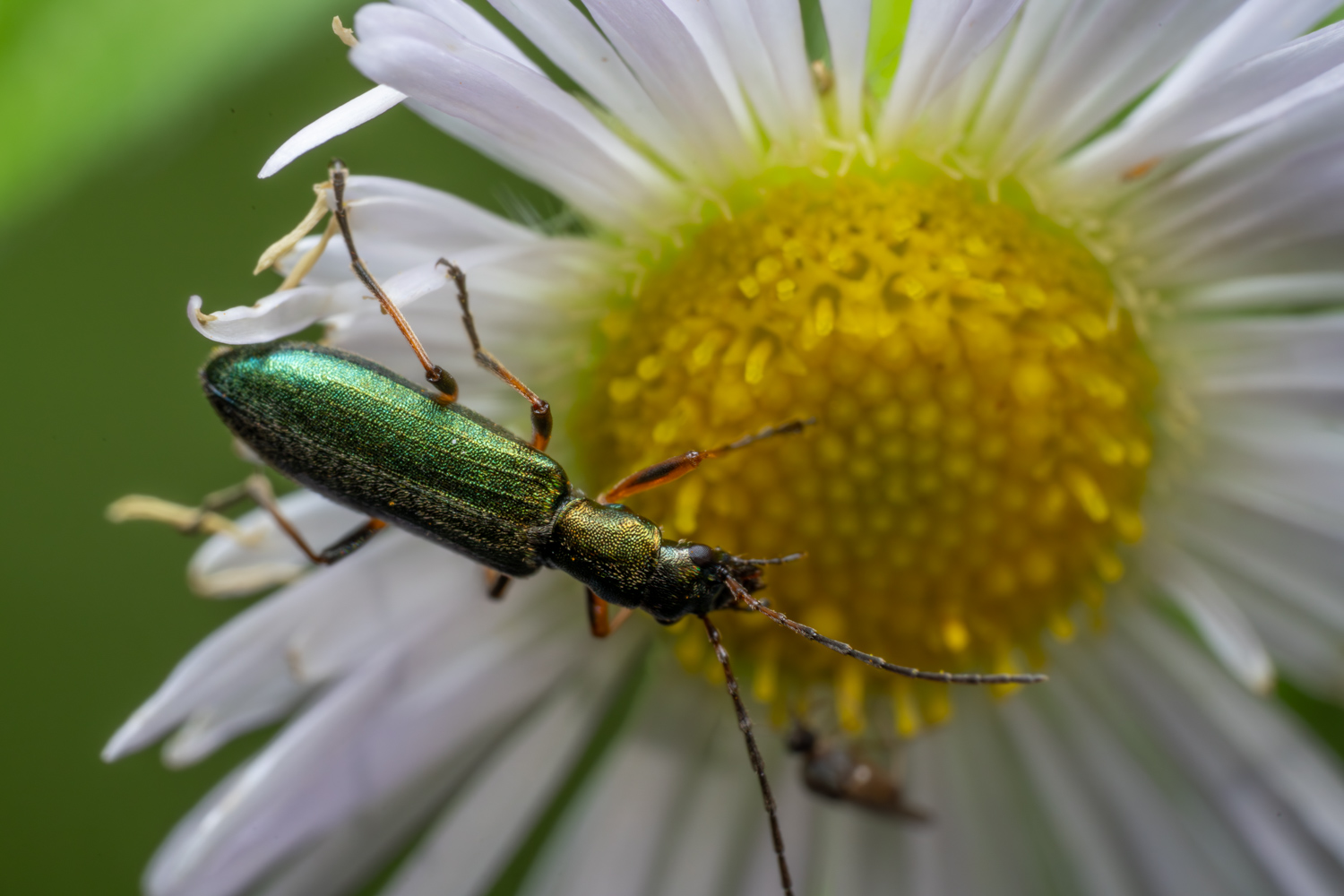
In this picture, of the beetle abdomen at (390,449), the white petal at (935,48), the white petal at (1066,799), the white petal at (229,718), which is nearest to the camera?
the white petal at (935,48)

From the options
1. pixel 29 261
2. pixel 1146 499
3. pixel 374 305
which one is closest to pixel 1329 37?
pixel 1146 499

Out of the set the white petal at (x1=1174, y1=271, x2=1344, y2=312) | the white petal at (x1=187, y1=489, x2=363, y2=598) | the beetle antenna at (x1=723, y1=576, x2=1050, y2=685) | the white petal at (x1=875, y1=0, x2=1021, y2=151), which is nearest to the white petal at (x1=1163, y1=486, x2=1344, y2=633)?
the white petal at (x1=1174, y1=271, x2=1344, y2=312)

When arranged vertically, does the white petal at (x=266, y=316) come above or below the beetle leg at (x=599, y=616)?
above

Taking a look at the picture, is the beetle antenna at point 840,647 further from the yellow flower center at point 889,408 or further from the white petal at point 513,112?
the white petal at point 513,112

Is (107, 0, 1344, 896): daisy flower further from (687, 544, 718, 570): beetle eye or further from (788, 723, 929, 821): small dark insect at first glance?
(687, 544, 718, 570): beetle eye

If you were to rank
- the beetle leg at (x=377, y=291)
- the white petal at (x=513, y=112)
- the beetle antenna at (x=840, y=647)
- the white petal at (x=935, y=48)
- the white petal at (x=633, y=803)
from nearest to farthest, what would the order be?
1. the white petal at (x=513, y=112)
2. the white petal at (x=935, y=48)
3. the beetle leg at (x=377, y=291)
4. the beetle antenna at (x=840, y=647)
5. the white petal at (x=633, y=803)

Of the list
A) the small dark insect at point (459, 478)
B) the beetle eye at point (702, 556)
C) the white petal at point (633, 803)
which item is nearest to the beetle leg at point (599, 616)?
the small dark insect at point (459, 478)

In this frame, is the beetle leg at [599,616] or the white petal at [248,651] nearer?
the white petal at [248,651]
